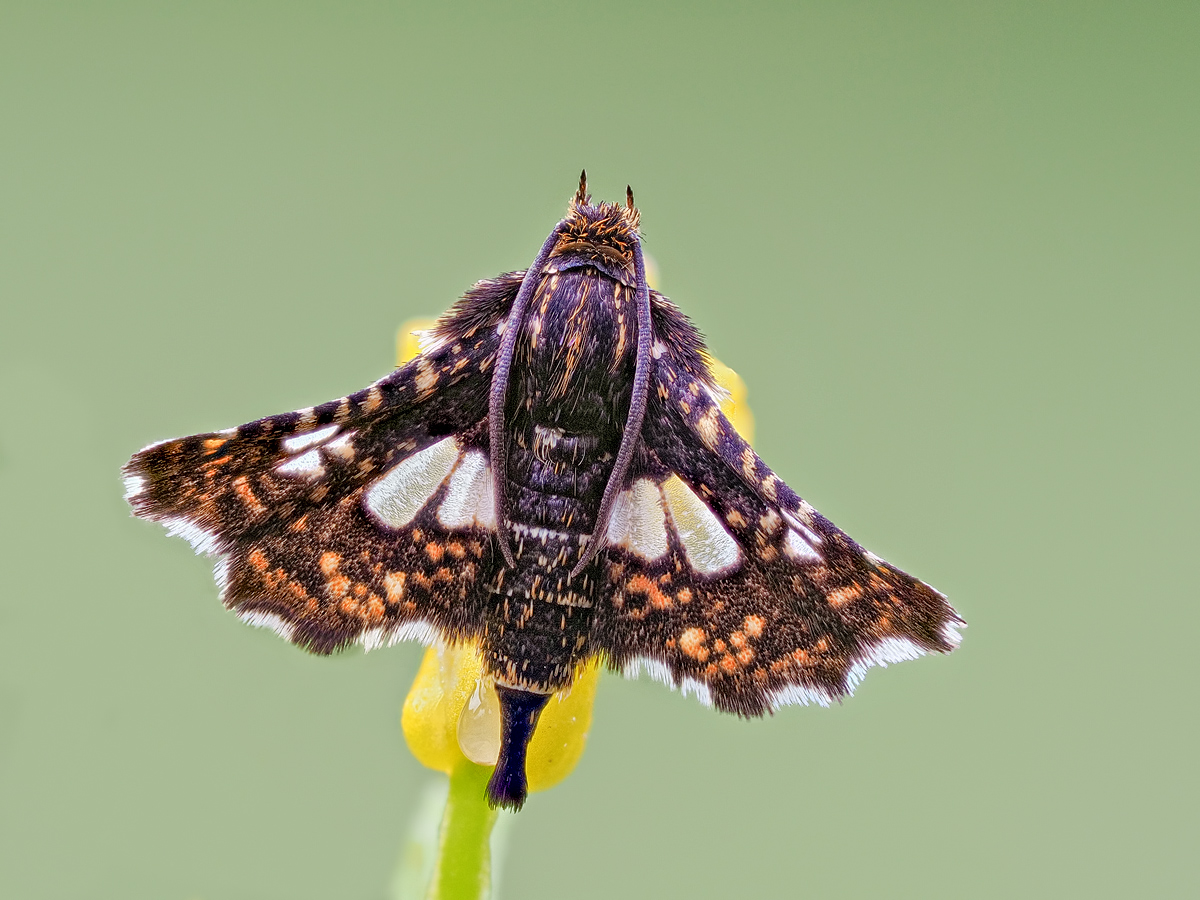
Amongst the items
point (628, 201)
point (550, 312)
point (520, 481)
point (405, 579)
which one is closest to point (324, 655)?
point (405, 579)

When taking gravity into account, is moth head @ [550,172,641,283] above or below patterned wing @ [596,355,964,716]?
above

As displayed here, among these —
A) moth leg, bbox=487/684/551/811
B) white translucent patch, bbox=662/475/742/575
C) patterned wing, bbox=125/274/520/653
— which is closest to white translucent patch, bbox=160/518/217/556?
patterned wing, bbox=125/274/520/653

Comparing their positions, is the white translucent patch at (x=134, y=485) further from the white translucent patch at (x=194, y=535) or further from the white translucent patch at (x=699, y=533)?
the white translucent patch at (x=699, y=533)

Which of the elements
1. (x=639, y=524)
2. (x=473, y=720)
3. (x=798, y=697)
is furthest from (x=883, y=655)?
(x=473, y=720)

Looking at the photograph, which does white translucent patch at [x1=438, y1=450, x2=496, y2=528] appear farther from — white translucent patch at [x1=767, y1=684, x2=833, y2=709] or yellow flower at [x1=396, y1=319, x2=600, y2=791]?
white translucent patch at [x1=767, y1=684, x2=833, y2=709]

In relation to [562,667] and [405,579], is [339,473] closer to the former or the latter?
[405,579]

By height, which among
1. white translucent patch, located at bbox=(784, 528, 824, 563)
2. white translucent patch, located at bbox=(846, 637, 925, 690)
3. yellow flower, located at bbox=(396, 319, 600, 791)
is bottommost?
yellow flower, located at bbox=(396, 319, 600, 791)

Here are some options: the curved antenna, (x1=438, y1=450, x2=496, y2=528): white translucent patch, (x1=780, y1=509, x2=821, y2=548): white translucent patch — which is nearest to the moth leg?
(x1=438, y1=450, x2=496, y2=528): white translucent patch
